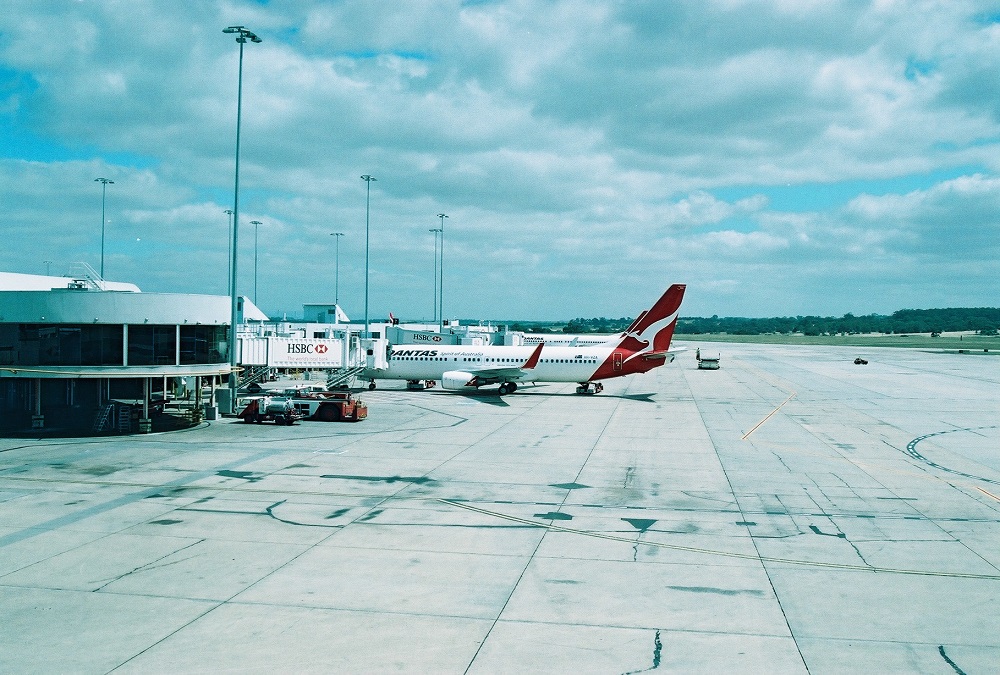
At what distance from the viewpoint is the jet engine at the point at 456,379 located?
195ft

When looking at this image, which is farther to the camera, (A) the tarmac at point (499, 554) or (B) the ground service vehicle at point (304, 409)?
(B) the ground service vehicle at point (304, 409)

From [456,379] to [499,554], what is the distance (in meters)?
41.6

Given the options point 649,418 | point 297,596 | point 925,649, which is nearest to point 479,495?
point 297,596

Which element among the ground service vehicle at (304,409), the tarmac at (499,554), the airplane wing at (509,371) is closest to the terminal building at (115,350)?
the ground service vehicle at (304,409)

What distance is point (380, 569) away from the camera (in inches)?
667

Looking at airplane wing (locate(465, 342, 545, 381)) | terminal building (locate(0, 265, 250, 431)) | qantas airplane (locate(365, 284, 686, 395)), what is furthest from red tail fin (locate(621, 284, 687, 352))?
terminal building (locate(0, 265, 250, 431))

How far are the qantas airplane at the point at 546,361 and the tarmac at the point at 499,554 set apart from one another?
23.3 m

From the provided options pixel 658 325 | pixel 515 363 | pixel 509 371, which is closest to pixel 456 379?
pixel 509 371

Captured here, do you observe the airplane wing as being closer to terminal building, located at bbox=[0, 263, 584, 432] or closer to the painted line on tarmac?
terminal building, located at bbox=[0, 263, 584, 432]

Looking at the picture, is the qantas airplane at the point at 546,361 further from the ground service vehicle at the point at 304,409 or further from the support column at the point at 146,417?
the support column at the point at 146,417

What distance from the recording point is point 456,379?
5962 centimetres

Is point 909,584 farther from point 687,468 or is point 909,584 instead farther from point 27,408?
point 27,408

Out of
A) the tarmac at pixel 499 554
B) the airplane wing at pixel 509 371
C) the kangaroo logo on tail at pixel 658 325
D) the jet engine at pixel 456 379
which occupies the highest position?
the kangaroo logo on tail at pixel 658 325

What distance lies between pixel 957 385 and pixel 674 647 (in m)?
70.7
